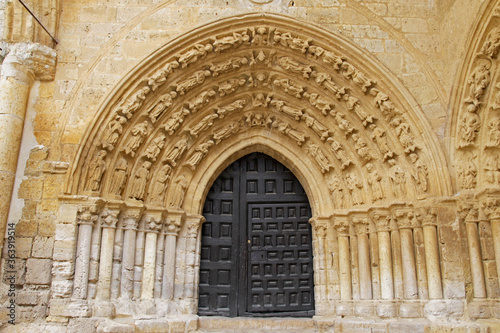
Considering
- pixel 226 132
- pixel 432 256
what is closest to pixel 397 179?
pixel 432 256

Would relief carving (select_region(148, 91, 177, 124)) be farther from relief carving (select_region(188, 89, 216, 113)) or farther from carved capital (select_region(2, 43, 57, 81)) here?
carved capital (select_region(2, 43, 57, 81))

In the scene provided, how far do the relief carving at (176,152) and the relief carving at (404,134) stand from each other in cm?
269

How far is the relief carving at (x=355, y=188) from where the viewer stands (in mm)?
5805

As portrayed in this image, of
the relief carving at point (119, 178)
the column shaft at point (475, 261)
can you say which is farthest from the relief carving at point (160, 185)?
the column shaft at point (475, 261)

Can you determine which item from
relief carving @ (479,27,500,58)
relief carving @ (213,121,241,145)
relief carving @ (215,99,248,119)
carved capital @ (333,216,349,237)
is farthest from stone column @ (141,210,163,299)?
relief carving @ (479,27,500,58)

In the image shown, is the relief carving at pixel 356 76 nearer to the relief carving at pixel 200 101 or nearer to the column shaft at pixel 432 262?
the relief carving at pixel 200 101

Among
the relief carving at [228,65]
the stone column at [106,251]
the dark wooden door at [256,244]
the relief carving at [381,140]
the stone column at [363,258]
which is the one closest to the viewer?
the stone column at [106,251]

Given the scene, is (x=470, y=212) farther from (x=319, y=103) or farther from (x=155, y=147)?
(x=155, y=147)

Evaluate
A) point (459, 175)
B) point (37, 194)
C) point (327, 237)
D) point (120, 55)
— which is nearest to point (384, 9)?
point (459, 175)

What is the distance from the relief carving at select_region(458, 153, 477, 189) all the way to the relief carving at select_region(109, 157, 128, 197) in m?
3.97

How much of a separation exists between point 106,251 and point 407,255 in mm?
3508

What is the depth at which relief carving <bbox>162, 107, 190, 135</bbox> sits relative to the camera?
582 centimetres

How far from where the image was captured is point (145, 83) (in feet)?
18.5

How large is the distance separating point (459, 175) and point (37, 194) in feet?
16.0
